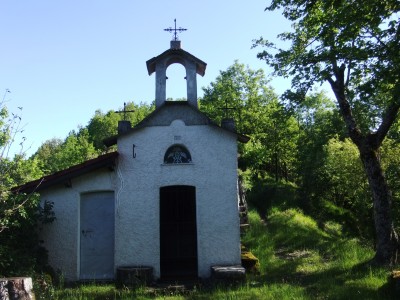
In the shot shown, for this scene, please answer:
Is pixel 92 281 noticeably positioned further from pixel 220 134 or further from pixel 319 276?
pixel 319 276

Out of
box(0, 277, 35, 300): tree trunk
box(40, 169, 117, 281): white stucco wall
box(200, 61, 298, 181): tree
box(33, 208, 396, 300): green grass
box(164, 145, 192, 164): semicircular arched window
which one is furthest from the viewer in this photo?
box(200, 61, 298, 181): tree

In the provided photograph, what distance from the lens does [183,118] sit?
38.6ft

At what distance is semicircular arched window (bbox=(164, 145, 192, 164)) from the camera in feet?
38.4

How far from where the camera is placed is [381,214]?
1174 cm

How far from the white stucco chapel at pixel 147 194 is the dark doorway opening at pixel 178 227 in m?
0.34

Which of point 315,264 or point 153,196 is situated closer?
point 153,196

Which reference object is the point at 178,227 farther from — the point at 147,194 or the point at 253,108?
the point at 253,108

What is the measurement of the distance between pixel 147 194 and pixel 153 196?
18cm

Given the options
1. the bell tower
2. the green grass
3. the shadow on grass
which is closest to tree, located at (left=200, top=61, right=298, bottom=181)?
the shadow on grass

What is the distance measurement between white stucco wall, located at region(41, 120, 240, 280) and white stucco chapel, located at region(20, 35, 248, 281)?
0.09ft

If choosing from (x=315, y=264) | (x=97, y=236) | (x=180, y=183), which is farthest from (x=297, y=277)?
(x=97, y=236)

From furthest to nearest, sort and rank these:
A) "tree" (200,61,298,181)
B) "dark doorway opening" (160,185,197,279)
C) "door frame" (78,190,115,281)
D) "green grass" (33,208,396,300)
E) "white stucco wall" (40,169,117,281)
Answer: "tree" (200,61,298,181), "dark doorway opening" (160,185,197,279), "door frame" (78,190,115,281), "white stucco wall" (40,169,117,281), "green grass" (33,208,396,300)

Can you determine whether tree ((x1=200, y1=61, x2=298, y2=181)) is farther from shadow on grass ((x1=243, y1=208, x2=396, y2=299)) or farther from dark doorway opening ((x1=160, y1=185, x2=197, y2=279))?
dark doorway opening ((x1=160, y1=185, x2=197, y2=279))

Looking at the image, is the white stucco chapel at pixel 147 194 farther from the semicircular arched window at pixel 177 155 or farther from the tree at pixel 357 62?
the tree at pixel 357 62
